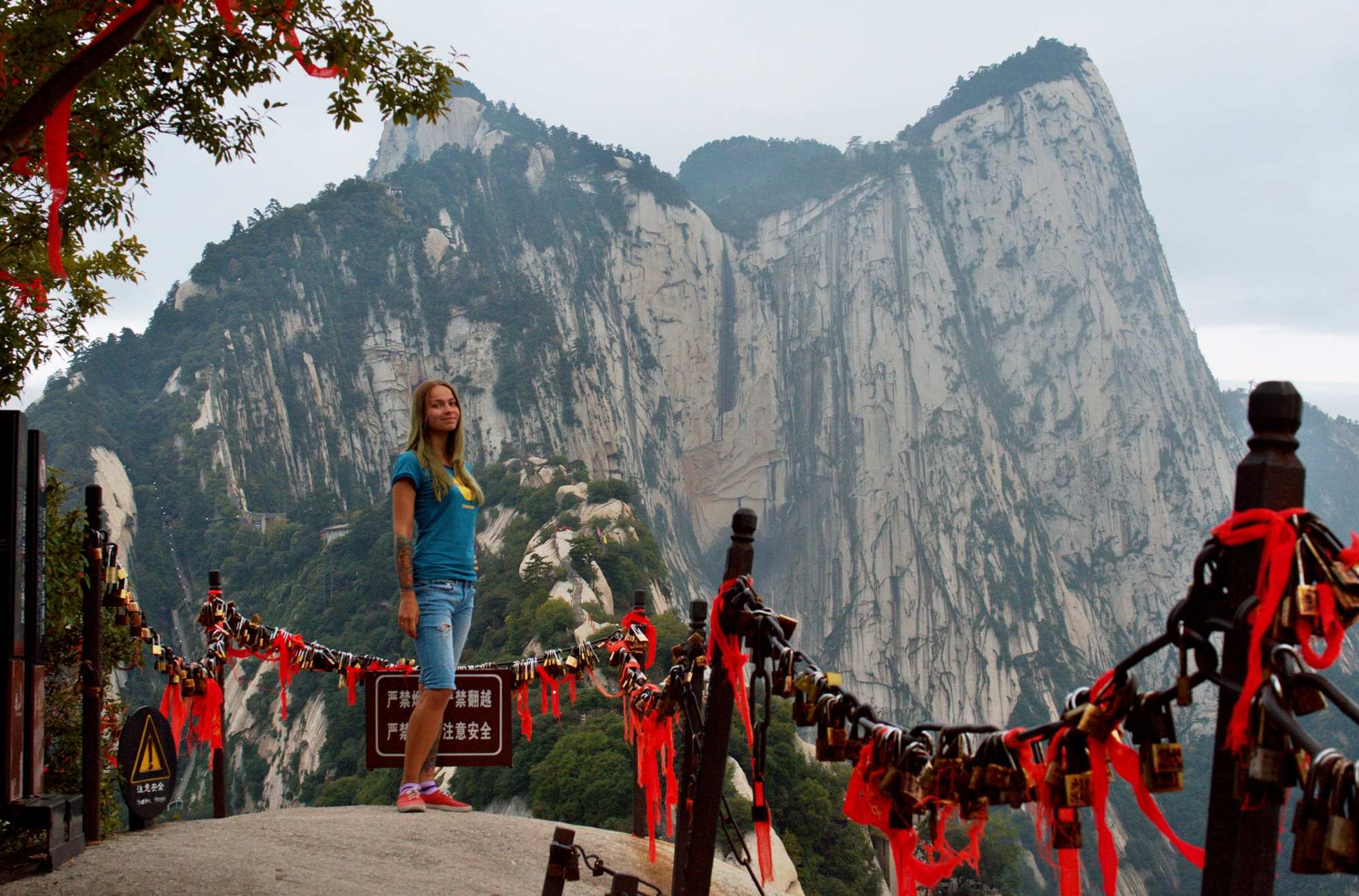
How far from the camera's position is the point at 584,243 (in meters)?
75.8

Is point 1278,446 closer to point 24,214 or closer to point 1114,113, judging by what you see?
point 24,214

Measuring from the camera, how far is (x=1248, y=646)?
1691mm

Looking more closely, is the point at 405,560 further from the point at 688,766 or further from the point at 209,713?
the point at 209,713

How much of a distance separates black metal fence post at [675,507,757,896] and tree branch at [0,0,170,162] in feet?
8.28

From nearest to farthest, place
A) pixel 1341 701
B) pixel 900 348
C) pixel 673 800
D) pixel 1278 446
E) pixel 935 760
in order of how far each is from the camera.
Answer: pixel 1341 701, pixel 1278 446, pixel 935 760, pixel 673 800, pixel 900 348

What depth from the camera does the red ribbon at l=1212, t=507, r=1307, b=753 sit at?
161cm

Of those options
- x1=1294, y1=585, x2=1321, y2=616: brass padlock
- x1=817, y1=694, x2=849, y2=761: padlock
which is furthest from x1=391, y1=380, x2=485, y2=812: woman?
x1=1294, y1=585, x2=1321, y2=616: brass padlock

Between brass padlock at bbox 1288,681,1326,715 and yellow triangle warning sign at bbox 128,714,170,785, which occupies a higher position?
brass padlock at bbox 1288,681,1326,715

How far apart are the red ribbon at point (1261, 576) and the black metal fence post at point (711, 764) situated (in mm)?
1615

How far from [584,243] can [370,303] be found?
676 inches

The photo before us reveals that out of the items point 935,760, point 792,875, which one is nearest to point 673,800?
point 935,760

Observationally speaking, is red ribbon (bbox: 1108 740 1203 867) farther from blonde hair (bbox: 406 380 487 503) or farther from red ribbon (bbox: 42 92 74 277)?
red ribbon (bbox: 42 92 74 277)

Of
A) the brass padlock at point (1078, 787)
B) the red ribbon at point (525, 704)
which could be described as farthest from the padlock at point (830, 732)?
the red ribbon at point (525, 704)

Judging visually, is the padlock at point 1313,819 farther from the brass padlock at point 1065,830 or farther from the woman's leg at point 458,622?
the woman's leg at point 458,622
